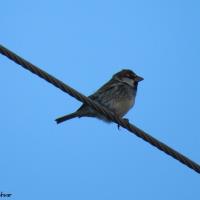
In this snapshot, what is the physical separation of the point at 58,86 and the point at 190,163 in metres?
1.30

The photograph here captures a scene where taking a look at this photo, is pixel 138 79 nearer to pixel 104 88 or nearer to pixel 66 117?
pixel 104 88

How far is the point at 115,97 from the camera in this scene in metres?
8.49

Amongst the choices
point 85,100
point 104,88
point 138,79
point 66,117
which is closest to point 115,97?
point 104,88

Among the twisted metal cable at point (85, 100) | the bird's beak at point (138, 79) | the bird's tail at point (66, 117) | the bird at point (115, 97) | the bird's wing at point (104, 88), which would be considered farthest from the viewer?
the bird's beak at point (138, 79)

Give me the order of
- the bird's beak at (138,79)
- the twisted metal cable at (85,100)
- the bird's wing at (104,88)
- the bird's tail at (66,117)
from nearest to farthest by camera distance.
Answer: the twisted metal cable at (85,100), the bird's tail at (66,117), the bird's wing at (104,88), the bird's beak at (138,79)

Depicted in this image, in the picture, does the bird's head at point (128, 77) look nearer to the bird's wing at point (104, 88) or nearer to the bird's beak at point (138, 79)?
the bird's beak at point (138, 79)

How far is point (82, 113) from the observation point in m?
8.24

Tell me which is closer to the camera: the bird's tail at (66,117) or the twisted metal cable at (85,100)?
the twisted metal cable at (85,100)

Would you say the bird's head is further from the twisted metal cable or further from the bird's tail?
the twisted metal cable

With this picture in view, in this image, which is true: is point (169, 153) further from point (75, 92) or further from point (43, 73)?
point (43, 73)

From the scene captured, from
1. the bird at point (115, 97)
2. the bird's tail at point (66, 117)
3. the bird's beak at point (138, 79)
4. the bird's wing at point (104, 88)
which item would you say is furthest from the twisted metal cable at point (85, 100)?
the bird's beak at point (138, 79)

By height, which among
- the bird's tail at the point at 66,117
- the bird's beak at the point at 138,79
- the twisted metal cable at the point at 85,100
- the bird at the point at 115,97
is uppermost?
the bird's beak at the point at 138,79

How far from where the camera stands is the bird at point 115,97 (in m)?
A: 8.25

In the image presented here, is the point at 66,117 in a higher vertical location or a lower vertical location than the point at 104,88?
lower
